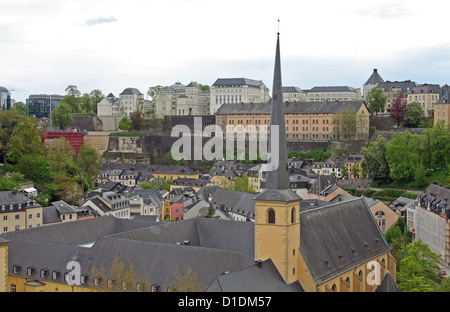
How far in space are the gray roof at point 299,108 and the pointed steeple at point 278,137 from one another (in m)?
87.8

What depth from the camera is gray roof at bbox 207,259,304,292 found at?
26094 millimetres

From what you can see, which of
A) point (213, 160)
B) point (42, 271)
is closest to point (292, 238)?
point (42, 271)

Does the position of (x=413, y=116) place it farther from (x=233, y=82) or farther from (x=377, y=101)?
(x=233, y=82)

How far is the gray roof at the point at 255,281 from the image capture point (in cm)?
2609

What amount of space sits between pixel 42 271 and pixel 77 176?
48734mm

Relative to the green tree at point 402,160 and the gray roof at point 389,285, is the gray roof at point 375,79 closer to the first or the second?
the green tree at point 402,160

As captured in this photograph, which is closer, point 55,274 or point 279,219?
point 279,219

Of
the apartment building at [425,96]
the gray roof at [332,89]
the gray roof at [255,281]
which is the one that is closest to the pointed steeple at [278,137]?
the gray roof at [255,281]

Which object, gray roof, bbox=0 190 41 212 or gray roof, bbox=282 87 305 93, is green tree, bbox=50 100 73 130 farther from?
→ gray roof, bbox=0 190 41 212

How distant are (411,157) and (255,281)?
2367 inches

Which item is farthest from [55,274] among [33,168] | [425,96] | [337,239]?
[425,96]

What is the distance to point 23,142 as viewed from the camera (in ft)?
266
